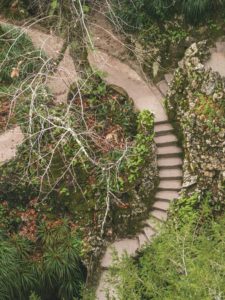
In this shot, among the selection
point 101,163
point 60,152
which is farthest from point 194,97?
point 60,152

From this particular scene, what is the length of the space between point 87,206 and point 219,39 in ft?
19.4

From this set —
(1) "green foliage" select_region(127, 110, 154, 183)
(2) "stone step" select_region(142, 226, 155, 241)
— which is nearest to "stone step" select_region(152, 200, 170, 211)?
(2) "stone step" select_region(142, 226, 155, 241)

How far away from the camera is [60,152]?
1370cm

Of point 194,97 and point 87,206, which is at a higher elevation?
point 194,97

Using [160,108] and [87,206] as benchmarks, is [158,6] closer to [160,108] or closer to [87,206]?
[160,108]

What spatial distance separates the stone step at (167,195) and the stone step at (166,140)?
136 cm

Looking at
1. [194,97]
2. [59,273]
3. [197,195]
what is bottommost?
[59,273]

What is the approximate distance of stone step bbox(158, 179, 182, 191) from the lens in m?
13.7

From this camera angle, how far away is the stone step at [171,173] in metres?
13.9

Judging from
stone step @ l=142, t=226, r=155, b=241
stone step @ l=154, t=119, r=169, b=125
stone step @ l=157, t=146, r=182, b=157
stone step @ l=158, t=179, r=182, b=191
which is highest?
stone step @ l=154, t=119, r=169, b=125

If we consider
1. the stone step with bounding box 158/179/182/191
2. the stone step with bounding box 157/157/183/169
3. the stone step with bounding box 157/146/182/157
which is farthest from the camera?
the stone step with bounding box 157/146/182/157

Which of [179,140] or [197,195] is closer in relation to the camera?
[197,195]

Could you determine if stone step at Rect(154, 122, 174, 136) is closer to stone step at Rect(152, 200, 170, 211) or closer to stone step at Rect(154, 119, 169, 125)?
stone step at Rect(154, 119, 169, 125)

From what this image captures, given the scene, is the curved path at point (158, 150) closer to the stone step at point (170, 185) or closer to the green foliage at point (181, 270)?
the stone step at point (170, 185)
